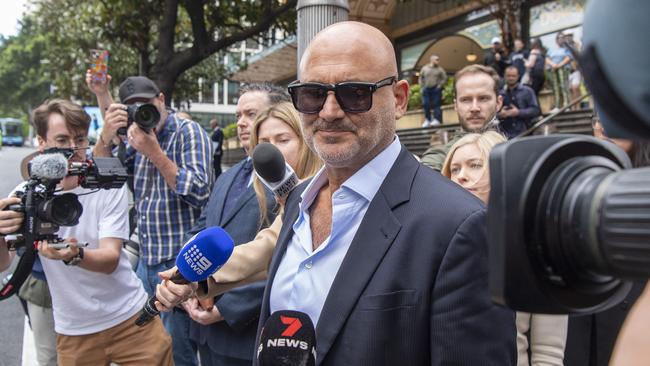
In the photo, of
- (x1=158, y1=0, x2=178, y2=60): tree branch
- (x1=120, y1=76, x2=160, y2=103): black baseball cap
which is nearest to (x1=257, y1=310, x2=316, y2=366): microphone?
(x1=120, y1=76, x2=160, y2=103): black baseball cap

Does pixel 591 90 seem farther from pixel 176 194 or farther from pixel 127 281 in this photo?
pixel 176 194

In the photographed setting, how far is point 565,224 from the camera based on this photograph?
729 mm

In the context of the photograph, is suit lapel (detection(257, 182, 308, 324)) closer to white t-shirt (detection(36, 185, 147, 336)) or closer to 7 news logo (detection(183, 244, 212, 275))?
7 news logo (detection(183, 244, 212, 275))

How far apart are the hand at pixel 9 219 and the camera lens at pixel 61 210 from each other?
0.11 m

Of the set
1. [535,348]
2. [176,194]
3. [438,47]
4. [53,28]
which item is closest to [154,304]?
[535,348]

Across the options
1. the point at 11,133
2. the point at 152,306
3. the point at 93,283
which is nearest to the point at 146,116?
the point at 93,283

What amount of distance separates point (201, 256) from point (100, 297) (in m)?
1.50

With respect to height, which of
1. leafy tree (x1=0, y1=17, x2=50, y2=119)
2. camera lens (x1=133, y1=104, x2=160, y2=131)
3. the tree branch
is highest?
leafy tree (x1=0, y1=17, x2=50, y2=119)

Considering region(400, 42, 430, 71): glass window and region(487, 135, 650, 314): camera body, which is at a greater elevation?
region(400, 42, 430, 71): glass window

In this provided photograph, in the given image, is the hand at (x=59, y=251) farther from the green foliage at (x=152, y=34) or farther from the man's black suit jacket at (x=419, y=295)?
the green foliage at (x=152, y=34)

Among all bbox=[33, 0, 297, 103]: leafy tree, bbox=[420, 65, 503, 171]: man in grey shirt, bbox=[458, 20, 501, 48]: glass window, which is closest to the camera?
bbox=[420, 65, 503, 171]: man in grey shirt

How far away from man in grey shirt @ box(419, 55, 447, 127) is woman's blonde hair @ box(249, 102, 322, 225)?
9.45m

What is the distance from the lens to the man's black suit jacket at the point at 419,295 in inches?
54.5

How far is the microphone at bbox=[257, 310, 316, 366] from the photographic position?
140 centimetres
